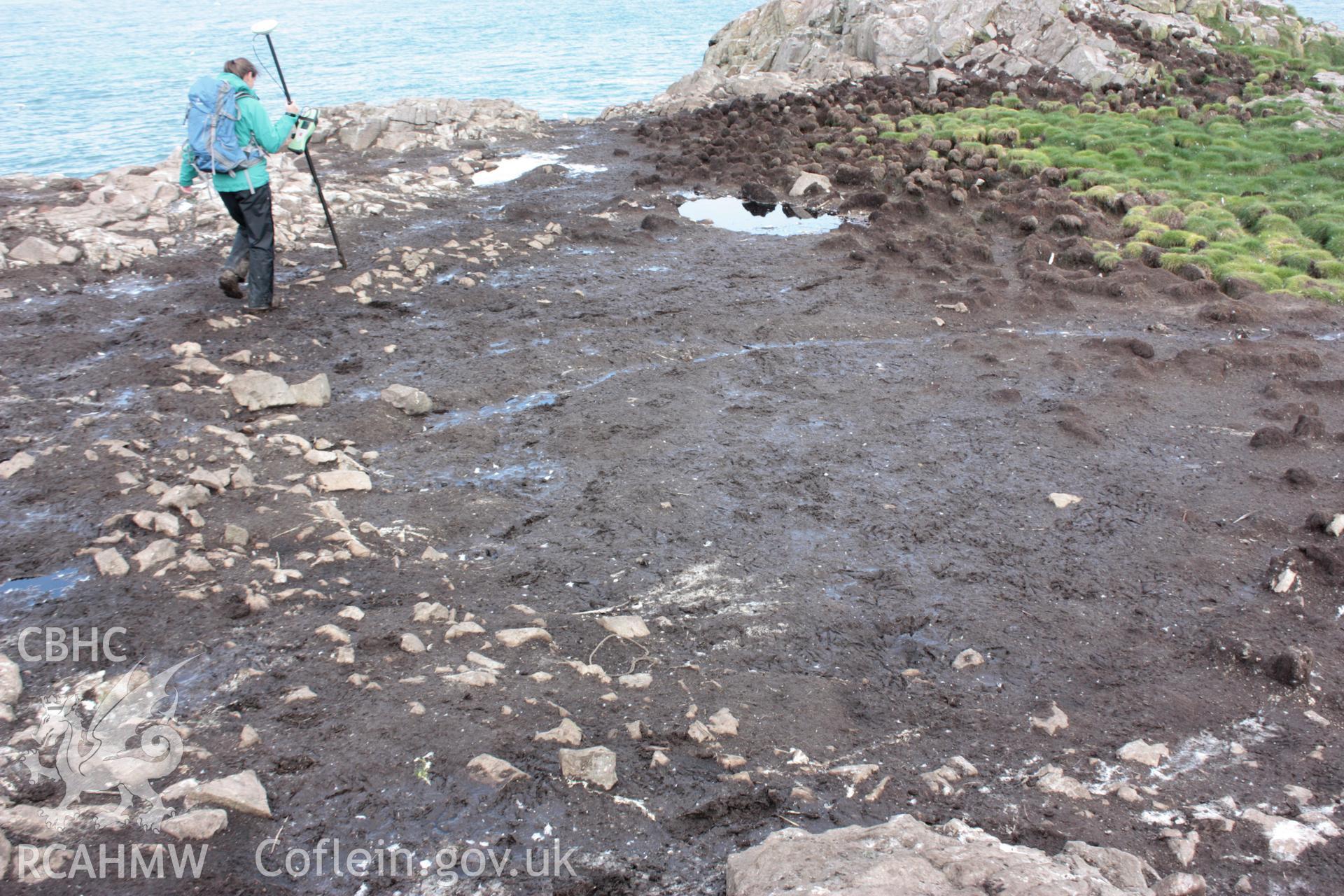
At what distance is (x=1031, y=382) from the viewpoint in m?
8.30

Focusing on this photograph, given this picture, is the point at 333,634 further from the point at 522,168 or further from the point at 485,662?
the point at 522,168

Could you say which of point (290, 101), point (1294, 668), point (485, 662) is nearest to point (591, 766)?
point (485, 662)

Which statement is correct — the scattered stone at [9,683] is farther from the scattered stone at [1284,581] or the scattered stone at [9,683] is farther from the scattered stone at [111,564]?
the scattered stone at [1284,581]

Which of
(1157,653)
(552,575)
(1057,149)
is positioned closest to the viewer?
(1157,653)

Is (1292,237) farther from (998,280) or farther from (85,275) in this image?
(85,275)

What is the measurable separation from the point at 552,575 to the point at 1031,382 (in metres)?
5.07

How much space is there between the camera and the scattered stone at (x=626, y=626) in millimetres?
4934

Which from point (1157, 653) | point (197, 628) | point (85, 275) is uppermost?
point (85, 275)

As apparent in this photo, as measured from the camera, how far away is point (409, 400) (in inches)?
286

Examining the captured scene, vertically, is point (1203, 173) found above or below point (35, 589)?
above

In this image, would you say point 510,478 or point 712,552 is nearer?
point 712,552

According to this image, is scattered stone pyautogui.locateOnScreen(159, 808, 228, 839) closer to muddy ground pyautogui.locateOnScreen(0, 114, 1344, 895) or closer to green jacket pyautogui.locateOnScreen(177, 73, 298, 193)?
muddy ground pyautogui.locateOnScreen(0, 114, 1344, 895)

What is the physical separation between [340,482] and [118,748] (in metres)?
2.53

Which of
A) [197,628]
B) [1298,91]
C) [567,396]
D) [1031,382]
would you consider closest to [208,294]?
[567,396]
